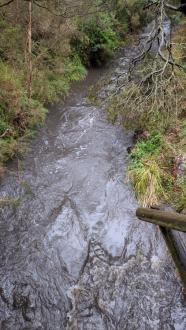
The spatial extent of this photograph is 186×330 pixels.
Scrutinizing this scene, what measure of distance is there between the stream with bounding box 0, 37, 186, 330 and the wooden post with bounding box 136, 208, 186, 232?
2.03 meters

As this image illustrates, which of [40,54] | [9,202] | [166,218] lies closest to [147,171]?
[9,202]

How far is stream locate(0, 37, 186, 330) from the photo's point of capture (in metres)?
4.77

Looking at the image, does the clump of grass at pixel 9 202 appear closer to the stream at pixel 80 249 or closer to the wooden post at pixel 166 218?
the stream at pixel 80 249

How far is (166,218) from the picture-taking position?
102 inches

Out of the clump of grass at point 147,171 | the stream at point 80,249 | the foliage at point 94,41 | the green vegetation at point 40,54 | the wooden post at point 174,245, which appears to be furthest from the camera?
the foliage at point 94,41

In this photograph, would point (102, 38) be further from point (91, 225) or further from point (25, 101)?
point (91, 225)

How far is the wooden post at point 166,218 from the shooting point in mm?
2300

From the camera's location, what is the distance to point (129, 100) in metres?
8.45

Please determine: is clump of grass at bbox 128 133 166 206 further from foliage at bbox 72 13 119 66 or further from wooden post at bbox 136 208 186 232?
foliage at bbox 72 13 119 66

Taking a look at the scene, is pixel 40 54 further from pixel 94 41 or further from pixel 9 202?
pixel 9 202

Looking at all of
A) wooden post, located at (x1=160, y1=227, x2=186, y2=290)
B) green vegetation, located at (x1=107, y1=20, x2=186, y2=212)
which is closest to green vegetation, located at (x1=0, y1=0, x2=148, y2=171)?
green vegetation, located at (x1=107, y1=20, x2=186, y2=212)

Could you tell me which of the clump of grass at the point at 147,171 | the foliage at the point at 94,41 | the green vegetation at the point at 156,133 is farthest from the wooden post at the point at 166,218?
the foliage at the point at 94,41

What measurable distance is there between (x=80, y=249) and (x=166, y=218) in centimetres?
353

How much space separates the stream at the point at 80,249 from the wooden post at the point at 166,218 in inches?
79.7
